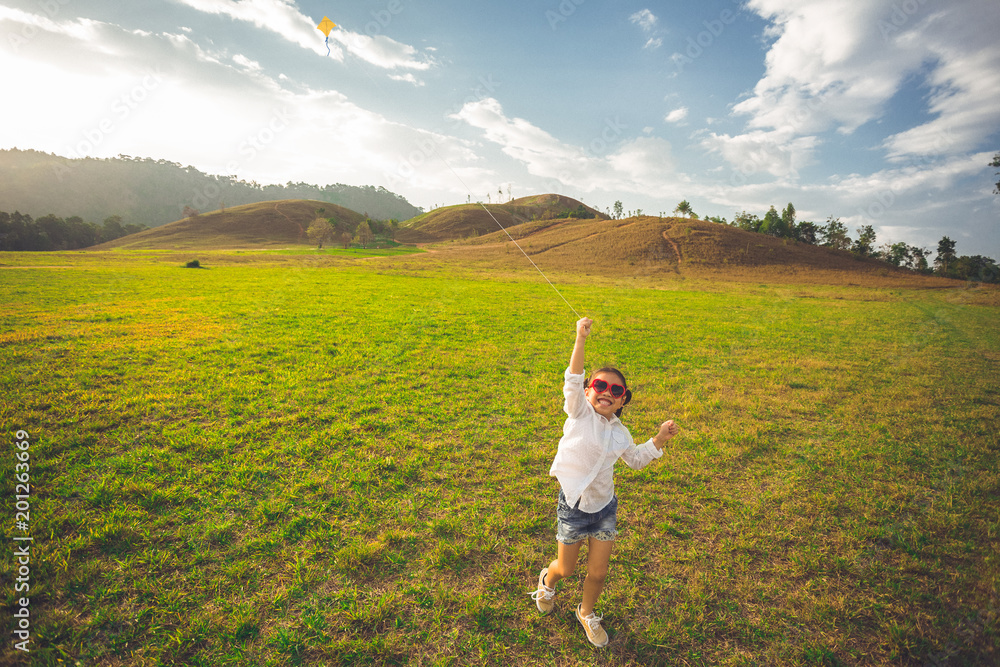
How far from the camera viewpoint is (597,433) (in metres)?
3.27

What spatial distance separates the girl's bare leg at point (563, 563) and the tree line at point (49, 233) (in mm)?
118813

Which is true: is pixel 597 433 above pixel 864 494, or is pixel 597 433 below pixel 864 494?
above

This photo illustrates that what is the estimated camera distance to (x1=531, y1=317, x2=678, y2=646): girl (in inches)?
128

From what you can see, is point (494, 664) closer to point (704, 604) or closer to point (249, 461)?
point (704, 604)

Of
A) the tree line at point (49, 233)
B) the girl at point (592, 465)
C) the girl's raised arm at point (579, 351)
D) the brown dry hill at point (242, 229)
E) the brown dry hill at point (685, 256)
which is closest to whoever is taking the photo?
Result: the girl's raised arm at point (579, 351)

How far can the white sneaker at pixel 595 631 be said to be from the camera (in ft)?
10.9

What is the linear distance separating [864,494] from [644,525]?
11.7ft

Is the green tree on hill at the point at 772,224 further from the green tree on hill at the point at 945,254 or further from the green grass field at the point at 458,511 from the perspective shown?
the green grass field at the point at 458,511

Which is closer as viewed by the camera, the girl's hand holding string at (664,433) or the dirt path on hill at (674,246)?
the girl's hand holding string at (664,433)

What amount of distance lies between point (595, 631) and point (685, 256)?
73111 mm

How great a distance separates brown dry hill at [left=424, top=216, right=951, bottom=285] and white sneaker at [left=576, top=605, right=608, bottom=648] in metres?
53.0

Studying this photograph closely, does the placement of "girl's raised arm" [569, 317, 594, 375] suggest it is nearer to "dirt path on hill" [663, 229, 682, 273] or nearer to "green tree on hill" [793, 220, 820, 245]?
"dirt path on hill" [663, 229, 682, 273]

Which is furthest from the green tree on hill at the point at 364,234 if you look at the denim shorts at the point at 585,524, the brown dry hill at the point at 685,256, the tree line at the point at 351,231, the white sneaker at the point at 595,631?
the white sneaker at the point at 595,631

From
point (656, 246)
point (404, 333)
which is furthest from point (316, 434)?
point (656, 246)
